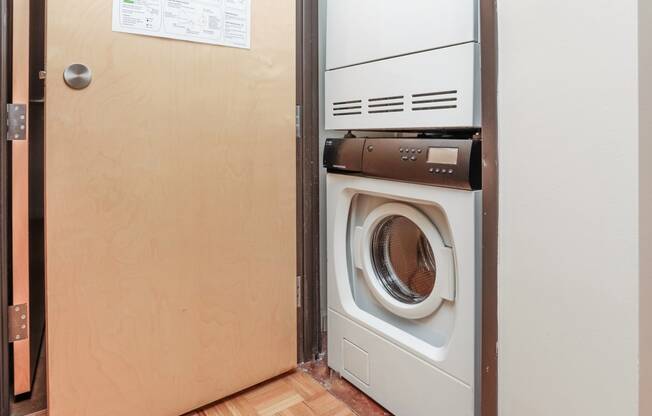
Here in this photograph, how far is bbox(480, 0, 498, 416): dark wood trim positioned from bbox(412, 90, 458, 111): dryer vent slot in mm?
86

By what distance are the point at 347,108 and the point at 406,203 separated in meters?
0.39

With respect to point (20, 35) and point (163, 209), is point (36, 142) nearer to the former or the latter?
point (20, 35)

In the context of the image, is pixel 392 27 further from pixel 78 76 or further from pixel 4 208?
pixel 4 208

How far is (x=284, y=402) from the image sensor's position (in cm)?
147

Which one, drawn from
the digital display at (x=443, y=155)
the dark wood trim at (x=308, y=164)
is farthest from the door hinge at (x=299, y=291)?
the digital display at (x=443, y=155)

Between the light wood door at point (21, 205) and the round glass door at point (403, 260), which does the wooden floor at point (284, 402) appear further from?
the light wood door at point (21, 205)

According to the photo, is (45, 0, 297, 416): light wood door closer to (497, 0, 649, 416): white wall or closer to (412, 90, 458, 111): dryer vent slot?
(412, 90, 458, 111): dryer vent slot

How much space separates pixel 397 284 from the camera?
145 centimetres

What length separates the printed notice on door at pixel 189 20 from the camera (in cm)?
122

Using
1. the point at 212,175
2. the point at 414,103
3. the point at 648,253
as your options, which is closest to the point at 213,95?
the point at 212,175

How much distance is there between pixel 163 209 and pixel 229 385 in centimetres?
65

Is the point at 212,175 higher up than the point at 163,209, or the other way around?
the point at 212,175

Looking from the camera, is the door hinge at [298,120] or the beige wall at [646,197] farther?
the door hinge at [298,120]


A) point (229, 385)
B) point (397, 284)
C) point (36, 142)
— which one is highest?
point (36, 142)
